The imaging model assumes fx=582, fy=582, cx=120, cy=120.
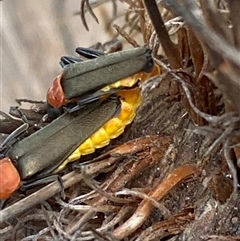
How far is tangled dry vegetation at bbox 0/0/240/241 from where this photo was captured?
0.68m

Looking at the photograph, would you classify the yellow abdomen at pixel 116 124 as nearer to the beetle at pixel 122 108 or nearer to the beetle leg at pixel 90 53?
the beetle at pixel 122 108

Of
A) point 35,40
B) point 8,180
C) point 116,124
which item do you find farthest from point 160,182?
point 35,40

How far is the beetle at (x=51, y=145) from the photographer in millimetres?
771

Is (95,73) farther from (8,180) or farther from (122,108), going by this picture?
(8,180)

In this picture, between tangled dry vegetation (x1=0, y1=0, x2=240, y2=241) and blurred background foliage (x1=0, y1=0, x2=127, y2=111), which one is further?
blurred background foliage (x1=0, y1=0, x2=127, y2=111)

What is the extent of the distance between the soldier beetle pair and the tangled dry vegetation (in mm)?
28

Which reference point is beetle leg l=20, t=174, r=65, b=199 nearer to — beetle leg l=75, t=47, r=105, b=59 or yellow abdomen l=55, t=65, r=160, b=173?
yellow abdomen l=55, t=65, r=160, b=173

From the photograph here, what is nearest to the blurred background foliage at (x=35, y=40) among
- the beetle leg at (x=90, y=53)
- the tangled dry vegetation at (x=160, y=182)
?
the beetle leg at (x=90, y=53)

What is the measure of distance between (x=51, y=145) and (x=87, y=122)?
0.06m

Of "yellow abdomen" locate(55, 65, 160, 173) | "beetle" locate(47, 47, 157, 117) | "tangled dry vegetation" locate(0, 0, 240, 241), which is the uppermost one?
"beetle" locate(47, 47, 157, 117)

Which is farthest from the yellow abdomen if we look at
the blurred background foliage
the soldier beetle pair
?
the blurred background foliage

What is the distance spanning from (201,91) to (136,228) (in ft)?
0.60

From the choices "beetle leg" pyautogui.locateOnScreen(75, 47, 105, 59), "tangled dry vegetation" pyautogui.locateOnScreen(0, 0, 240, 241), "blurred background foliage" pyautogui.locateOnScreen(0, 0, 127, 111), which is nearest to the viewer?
"tangled dry vegetation" pyautogui.locateOnScreen(0, 0, 240, 241)

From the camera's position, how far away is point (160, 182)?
2.38ft
